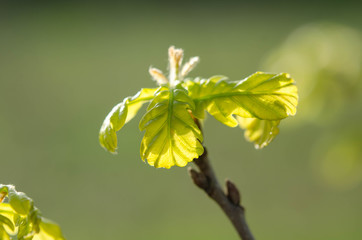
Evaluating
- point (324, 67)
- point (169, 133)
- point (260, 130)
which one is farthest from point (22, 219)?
point (324, 67)

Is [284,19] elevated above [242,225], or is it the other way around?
[284,19]

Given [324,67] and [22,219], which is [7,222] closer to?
[22,219]

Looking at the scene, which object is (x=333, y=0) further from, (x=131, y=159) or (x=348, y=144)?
(x=348, y=144)

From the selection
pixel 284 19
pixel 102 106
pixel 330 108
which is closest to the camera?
pixel 330 108

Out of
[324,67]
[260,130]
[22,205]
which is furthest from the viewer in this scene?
[324,67]

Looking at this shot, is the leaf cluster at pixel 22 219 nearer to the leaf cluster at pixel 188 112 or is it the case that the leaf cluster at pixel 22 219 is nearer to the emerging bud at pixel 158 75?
the leaf cluster at pixel 188 112

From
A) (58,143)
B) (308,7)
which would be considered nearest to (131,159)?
(58,143)

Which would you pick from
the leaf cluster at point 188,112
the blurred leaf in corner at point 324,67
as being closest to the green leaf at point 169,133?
the leaf cluster at point 188,112
